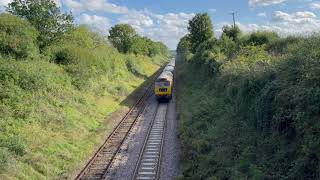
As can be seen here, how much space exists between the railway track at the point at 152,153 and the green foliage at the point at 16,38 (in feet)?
38.0

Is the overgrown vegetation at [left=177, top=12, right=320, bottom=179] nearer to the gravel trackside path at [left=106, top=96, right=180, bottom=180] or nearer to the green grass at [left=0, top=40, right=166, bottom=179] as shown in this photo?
the gravel trackside path at [left=106, top=96, right=180, bottom=180]

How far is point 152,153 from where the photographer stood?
65.4 feet

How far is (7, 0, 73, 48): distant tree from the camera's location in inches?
1310

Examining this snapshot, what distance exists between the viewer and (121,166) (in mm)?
18344

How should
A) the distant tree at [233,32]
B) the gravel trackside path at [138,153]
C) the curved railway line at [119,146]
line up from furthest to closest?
the distant tree at [233,32], the curved railway line at [119,146], the gravel trackside path at [138,153]

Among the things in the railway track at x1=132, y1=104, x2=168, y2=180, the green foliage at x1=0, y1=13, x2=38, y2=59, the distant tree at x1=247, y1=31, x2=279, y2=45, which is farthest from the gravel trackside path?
the distant tree at x1=247, y1=31, x2=279, y2=45

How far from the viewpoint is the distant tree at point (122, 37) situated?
2857 inches

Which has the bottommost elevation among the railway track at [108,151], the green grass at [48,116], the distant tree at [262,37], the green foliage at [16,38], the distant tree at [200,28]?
the railway track at [108,151]

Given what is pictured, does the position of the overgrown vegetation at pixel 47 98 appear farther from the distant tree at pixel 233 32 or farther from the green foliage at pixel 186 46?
the green foliage at pixel 186 46

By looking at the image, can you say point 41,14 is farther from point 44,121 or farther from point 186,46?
point 186,46

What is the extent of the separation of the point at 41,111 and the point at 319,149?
17383 millimetres

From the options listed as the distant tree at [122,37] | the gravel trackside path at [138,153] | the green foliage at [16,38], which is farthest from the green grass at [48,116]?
the distant tree at [122,37]

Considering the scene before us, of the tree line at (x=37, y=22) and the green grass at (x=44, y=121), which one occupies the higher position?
the tree line at (x=37, y=22)

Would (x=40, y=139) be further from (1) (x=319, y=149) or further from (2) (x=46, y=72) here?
(1) (x=319, y=149)
